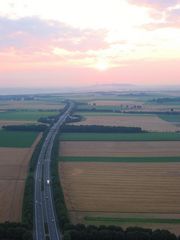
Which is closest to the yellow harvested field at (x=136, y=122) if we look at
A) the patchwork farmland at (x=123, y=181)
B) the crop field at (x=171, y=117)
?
the crop field at (x=171, y=117)

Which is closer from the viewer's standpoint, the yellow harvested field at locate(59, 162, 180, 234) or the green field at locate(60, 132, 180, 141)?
the yellow harvested field at locate(59, 162, 180, 234)

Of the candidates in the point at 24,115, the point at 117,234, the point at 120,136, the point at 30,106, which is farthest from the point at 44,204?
the point at 30,106

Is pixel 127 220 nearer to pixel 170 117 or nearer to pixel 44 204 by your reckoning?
pixel 44 204

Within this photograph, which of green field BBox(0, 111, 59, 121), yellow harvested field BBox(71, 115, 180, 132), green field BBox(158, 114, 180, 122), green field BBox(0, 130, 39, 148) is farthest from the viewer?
green field BBox(0, 111, 59, 121)

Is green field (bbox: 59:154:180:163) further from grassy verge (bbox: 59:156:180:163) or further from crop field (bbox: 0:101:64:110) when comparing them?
crop field (bbox: 0:101:64:110)

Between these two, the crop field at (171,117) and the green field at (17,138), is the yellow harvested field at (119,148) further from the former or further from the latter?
the crop field at (171,117)

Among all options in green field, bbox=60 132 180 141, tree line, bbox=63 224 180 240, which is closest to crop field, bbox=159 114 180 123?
green field, bbox=60 132 180 141
